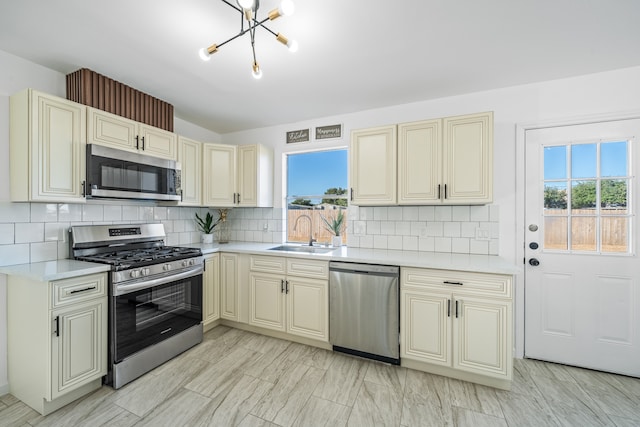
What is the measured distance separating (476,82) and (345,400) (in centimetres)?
295

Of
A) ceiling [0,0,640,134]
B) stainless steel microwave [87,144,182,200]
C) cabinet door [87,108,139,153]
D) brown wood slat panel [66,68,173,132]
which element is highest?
ceiling [0,0,640,134]

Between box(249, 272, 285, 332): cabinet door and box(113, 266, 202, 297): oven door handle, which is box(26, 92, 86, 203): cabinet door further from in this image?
box(249, 272, 285, 332): cabinet door

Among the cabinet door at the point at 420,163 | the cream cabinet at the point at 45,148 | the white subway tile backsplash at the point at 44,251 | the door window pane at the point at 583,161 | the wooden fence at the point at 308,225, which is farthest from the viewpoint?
the wooden fence at the point at 308,225

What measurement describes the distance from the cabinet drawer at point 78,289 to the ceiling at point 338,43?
5.59 ft

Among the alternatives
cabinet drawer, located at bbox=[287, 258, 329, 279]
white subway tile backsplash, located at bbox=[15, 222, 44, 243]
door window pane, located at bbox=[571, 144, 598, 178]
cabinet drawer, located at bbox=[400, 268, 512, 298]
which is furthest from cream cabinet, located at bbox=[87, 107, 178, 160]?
door window pane, located at bbox=[571, 144, 598, 178]

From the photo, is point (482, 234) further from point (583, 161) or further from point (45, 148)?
point (45, 148)

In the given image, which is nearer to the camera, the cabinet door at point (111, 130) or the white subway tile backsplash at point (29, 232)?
the white subway tile backsplash at point (29, 232)

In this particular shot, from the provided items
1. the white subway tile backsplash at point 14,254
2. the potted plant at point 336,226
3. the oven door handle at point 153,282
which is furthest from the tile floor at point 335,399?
the potted plant at point 336,226

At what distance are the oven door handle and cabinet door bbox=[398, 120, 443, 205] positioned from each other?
7.21 feet

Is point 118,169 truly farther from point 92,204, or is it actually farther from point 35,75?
point 35,75

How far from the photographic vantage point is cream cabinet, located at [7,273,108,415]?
1.81 meters

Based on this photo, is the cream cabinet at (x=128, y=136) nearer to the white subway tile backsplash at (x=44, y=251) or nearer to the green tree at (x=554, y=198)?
the white subway tile backsplash at (x=44, y=251)

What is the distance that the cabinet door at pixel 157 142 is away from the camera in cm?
263

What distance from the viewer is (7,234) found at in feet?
6.64
